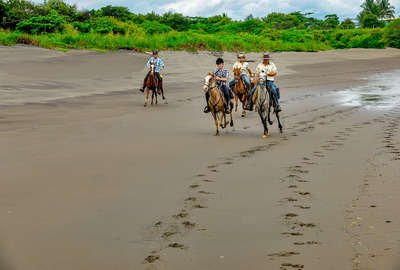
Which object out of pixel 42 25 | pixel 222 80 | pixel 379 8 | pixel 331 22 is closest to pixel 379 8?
pixel 379 8

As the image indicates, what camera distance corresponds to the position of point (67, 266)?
492 centimetres

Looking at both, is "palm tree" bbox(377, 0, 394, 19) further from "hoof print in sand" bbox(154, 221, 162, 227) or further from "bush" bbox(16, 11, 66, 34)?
"hoof print in sand" bbox(154, 221, 162, 227)

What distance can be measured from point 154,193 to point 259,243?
2478mm

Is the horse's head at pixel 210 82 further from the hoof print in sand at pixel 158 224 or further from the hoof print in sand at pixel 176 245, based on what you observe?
the hoof print in sand at pixel 176 245

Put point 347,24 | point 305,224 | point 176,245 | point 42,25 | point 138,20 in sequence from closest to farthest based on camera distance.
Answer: point 176,245
point 305,224
point 42,25
point 138,20
point 347,24

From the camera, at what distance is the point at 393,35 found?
67.6m

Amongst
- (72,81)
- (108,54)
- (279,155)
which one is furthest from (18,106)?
(108,54)

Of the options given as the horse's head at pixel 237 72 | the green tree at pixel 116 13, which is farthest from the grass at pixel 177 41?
the horse's head at pixel 237 72

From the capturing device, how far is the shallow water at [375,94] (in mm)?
19920

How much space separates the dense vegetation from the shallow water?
17.9 m

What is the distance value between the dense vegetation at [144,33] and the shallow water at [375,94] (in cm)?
1789

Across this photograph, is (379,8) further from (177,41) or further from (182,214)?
(182,214)

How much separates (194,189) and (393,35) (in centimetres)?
6636

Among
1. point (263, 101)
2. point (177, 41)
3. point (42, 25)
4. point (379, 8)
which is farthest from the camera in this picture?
point (379, 8)
